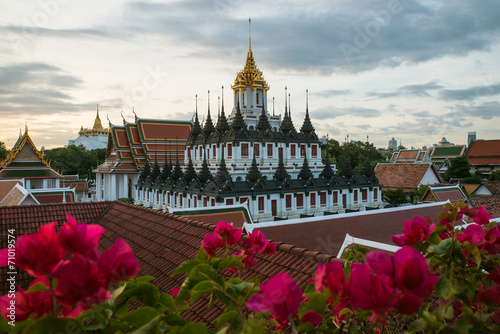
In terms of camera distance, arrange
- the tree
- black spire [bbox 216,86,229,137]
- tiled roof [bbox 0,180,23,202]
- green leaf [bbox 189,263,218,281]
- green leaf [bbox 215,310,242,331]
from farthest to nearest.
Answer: the tree, black spire [bbox 216,86,229,137], tiled roof [bbox 0,180,23,202], green leaf [bbox 189,263,218,281], green leaf [bbox 215,310,242,331]

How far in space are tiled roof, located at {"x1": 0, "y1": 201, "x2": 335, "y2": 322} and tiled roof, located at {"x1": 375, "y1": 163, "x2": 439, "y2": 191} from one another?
1328 inches

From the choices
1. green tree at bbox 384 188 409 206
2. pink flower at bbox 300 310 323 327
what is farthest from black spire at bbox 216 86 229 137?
pink flower at bbox 300 310 323 327

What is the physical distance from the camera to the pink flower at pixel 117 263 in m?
1.30

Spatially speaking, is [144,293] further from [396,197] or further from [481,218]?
[396,197]

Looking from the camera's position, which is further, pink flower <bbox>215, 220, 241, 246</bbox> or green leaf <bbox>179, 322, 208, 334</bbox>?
pink flower <bbox>215, 220, 241, 246</bbox>

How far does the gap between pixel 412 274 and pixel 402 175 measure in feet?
134

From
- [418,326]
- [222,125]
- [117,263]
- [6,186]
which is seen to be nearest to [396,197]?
[222,125]

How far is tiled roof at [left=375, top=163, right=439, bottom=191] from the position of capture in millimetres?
37500

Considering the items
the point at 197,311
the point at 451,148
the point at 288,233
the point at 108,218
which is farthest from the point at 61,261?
the point at 451,148

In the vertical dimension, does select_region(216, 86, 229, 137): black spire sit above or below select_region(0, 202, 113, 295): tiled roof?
above

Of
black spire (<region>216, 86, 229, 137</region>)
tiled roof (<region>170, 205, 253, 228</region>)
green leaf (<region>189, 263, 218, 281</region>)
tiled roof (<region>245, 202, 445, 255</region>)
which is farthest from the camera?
black spire (<region>216, 86, 229, 137</region>)

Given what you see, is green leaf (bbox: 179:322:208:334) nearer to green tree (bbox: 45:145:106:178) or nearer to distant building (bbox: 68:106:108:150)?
green tree (bbox: 45:145:106:178)

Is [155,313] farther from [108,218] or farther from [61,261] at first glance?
[108,218]

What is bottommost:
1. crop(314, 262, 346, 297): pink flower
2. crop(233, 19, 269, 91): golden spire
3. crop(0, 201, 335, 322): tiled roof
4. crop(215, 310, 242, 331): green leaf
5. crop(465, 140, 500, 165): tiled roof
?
crop(0, 201, 335, 322): tiled roof
